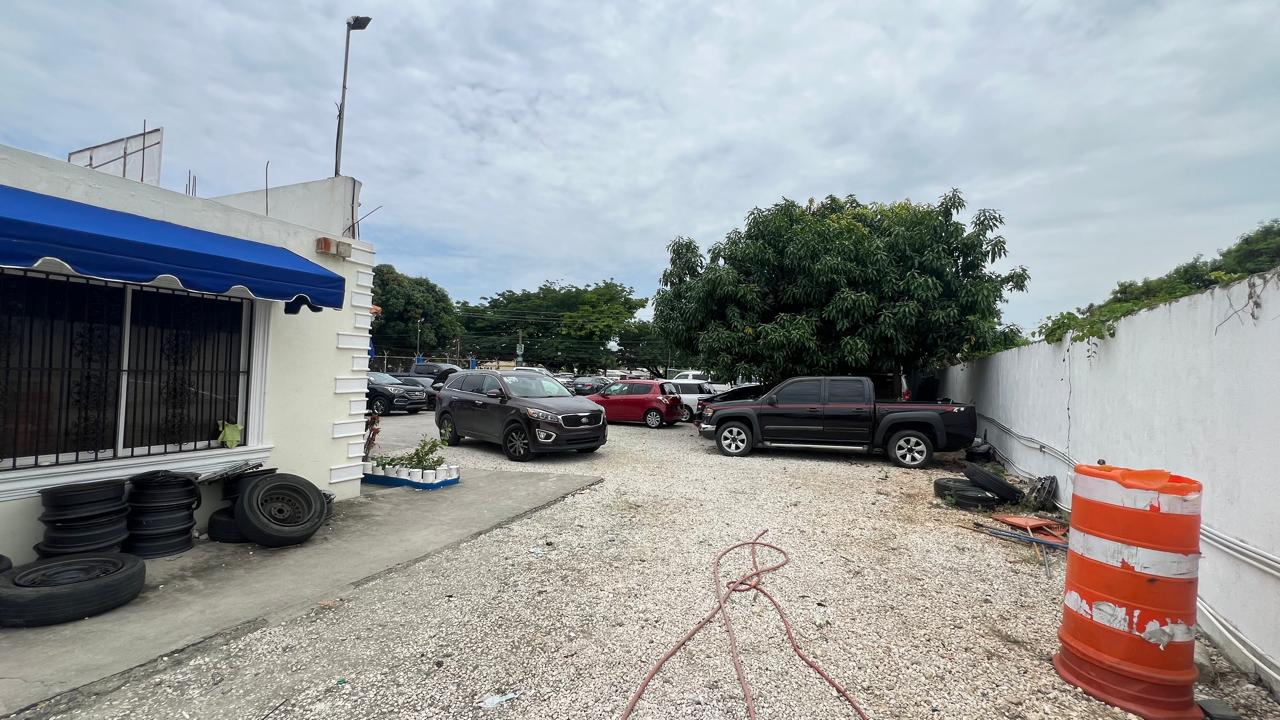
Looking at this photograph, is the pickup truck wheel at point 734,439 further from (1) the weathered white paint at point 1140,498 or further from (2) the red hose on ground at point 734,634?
(1) the weathered white paint at point 1140,498

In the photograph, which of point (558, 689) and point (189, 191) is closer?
point (558, 689)

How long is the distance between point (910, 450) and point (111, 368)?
10935 mm

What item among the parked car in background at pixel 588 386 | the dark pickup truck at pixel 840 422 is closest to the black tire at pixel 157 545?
the dark pickup truck at pixel 840 422

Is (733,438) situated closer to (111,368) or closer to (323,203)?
(323,203)

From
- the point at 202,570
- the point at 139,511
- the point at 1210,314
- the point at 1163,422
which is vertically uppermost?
the point at 1210,314

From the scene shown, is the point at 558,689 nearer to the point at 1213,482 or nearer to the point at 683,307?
the point at 1213,482

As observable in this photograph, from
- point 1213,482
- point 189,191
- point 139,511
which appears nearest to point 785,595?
point 1213,482

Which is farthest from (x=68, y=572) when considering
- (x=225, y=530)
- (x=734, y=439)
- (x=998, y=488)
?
(x=734, y=439)

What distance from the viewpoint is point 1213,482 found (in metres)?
3.68

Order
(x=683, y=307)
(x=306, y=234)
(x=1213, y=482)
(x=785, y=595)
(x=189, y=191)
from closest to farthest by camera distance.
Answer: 1. (x=1213, y=482)
2. (x=785, y=595)
3. (x=306, y=234)
4. (x=189, y=191)
5. (x=683, y=307)

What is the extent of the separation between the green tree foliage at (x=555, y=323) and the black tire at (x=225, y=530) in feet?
Result: 119

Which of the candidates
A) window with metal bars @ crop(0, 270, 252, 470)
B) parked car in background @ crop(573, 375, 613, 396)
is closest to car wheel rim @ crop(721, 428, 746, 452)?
window with metal bars @ crop(0, 270, 252, 470)

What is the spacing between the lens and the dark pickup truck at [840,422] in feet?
32.7

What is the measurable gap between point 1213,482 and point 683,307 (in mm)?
11353
